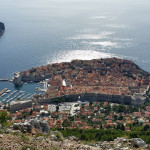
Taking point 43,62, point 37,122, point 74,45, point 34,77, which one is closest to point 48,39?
point 74,45

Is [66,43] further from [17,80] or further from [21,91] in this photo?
[21,91]

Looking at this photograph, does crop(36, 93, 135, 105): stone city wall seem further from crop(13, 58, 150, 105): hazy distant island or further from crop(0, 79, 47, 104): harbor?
crop(0, 79, 47, 104): harbor

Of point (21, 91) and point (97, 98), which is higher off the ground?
point (21, 91)

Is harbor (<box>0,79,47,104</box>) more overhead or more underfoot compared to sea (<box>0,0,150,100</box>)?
more underfoot

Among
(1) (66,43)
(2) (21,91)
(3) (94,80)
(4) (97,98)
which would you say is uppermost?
(1) (66,43)

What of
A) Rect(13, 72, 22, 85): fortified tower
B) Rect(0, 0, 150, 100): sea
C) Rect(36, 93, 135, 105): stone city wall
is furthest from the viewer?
Rect(0, 0, 150, 100): sea

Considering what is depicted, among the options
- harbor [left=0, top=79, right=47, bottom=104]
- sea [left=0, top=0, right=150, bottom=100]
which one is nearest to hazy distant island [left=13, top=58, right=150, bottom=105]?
harbor [left=0, top=79, right=47, bottom=104]

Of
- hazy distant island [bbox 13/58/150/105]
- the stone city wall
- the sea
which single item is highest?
the sea

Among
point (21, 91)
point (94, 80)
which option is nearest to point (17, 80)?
point (21, 91)

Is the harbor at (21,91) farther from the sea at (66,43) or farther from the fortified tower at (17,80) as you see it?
the fortified tower at (17,80)
